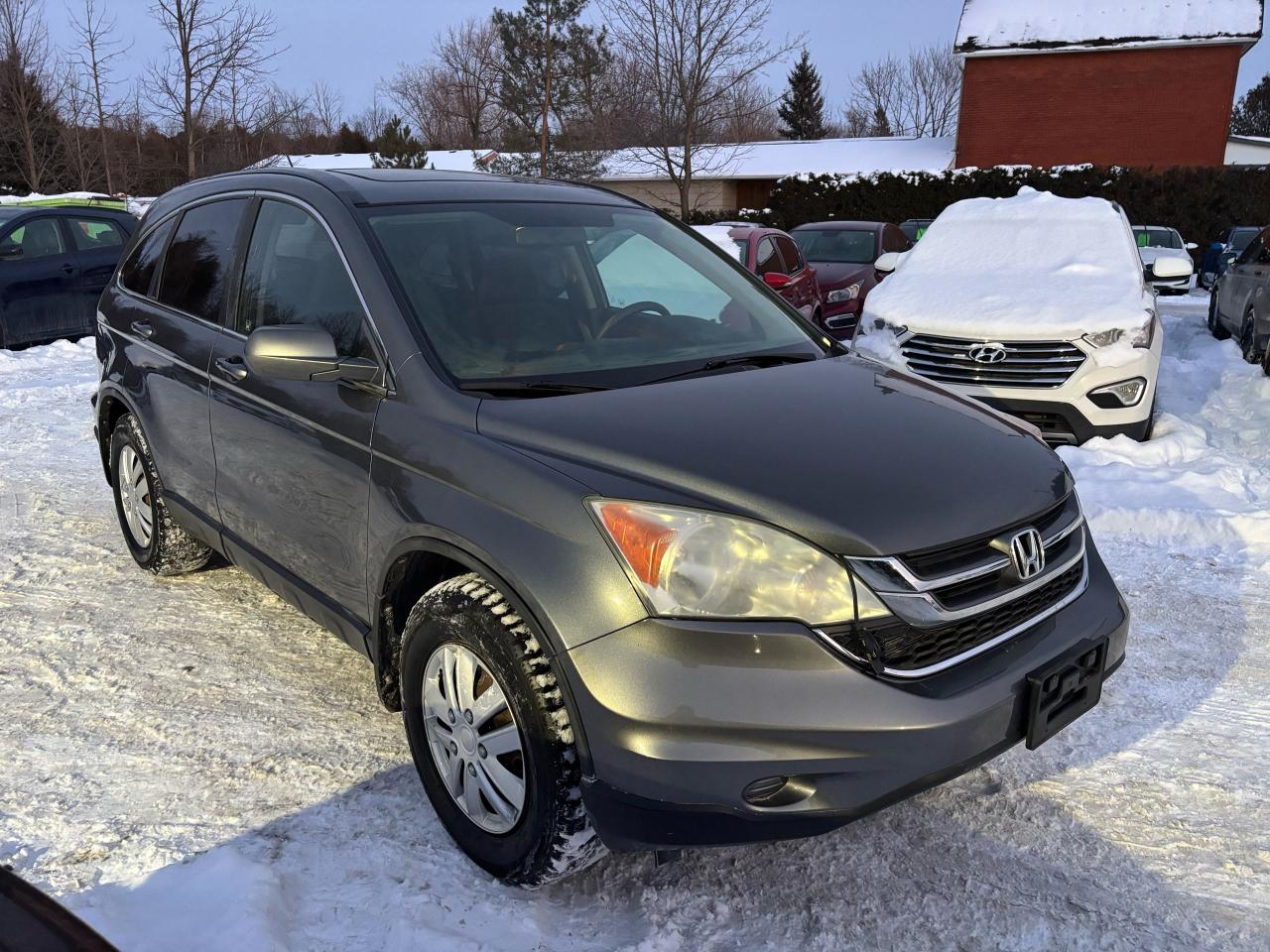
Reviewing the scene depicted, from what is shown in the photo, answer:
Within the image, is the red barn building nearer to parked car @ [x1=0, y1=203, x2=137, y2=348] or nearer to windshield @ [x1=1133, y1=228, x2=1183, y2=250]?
windshield @ [x1=1133, y1=228, x2=1183, y2=250]

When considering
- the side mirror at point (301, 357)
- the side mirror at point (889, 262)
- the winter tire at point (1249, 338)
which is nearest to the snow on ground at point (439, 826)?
the side mirror at point (301, 357)

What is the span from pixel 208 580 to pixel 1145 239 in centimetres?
2006

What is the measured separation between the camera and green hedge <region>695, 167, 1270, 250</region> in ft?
83.6

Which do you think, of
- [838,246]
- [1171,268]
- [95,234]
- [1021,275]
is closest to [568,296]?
[1021,275]

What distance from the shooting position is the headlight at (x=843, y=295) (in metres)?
12.1

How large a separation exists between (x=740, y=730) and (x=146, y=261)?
12.9 feet

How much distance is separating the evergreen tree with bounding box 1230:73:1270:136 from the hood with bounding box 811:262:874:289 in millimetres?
63915

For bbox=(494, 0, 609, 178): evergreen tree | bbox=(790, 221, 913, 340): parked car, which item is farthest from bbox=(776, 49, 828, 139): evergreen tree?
bbox=(790, 221, 913, 340): parked car

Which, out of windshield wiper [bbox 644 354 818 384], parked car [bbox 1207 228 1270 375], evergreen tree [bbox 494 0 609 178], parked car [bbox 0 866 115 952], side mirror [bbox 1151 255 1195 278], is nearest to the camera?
parked car [bbox 0 866 115 952]

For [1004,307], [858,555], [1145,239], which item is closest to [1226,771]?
[858,555]

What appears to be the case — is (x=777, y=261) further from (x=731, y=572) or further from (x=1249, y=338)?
(x=731, y=572)

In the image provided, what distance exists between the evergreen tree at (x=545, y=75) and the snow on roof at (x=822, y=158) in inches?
141

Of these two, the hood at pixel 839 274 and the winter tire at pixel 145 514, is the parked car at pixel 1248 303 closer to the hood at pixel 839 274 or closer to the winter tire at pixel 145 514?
the hood at pixel 839 274

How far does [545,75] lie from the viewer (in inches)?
1156
